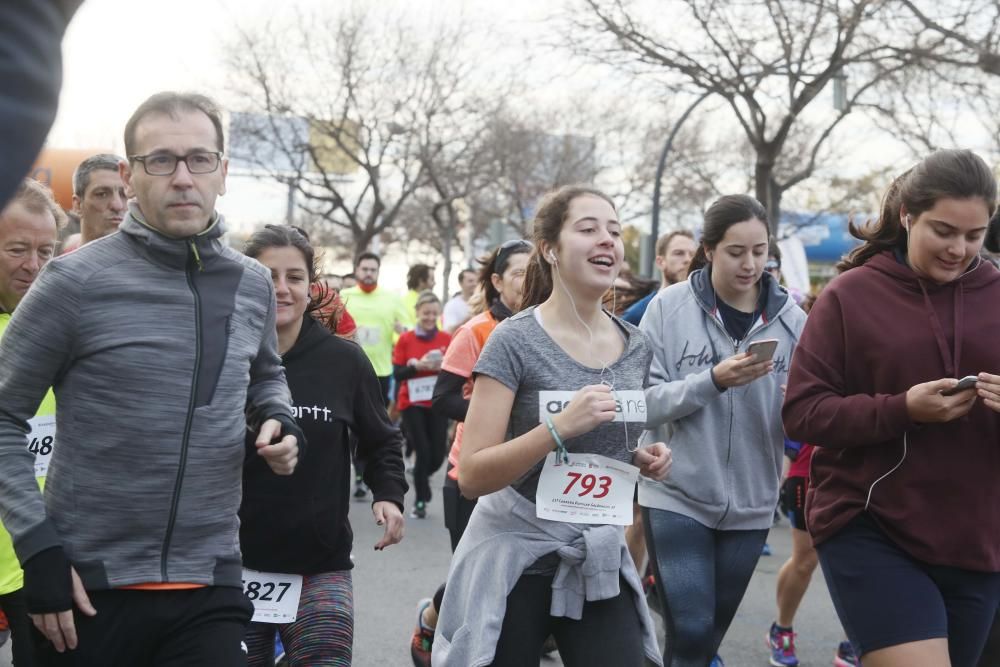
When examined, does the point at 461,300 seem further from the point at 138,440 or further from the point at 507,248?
the point at 138,440

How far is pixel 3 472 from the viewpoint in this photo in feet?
8.48

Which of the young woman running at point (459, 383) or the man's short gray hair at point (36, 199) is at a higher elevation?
the man's short gray hair at point (36, 199)

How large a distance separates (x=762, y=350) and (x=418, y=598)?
13.0ft

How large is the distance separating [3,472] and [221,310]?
23.8 inches

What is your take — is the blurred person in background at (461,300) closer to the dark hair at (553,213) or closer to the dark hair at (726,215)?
the dark hair at (726,215)

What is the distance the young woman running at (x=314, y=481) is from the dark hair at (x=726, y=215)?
1.64 metres

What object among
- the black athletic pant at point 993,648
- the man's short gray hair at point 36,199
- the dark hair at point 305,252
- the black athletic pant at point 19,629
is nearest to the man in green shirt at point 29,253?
the man's short gray hair at point 36,199

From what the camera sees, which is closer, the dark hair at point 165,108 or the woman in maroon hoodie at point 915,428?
the dark hair at point 165,108

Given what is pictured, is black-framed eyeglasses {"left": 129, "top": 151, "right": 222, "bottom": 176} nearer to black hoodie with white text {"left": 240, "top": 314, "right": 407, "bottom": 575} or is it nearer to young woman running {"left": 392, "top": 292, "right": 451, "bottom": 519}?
black hoodie with white text {"left": 240, "top": 314, "right": 407, "bottom": 575}

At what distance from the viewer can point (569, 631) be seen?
333cm

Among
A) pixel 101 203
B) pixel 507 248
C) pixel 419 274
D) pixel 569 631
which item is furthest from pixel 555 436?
pixel 419 274

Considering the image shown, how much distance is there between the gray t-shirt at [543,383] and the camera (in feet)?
10.9

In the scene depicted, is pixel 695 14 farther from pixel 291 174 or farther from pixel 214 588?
pixel 291 174

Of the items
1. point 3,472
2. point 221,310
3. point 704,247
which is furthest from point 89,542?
point 704,247
